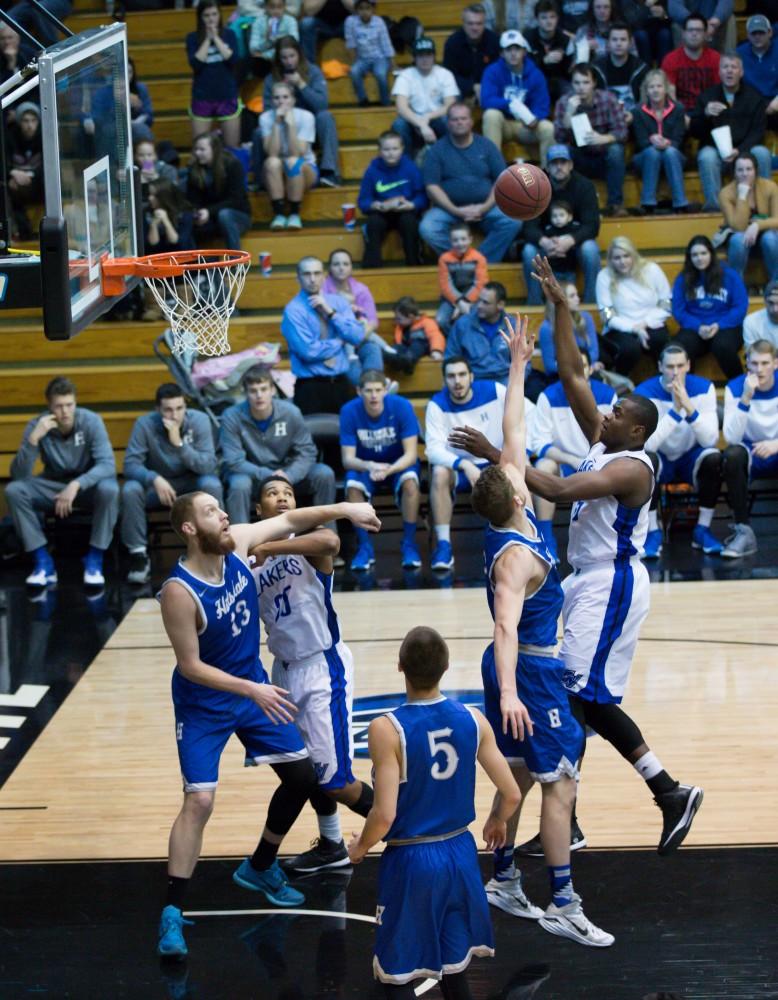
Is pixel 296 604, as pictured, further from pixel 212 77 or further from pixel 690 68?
pixel 690 68

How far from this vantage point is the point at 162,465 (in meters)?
10.2

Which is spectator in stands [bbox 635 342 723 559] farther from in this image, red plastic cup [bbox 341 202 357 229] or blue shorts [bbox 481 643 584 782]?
blue shorts [bbox 481 643 584 782]

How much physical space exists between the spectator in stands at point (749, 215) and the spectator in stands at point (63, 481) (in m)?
5.41

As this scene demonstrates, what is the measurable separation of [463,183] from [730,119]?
7.86 feet

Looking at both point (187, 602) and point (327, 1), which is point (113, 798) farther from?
point (327, 1)

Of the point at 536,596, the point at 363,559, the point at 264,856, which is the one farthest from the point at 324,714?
the point at 363,559

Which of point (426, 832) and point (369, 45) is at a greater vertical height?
point (369, 45)

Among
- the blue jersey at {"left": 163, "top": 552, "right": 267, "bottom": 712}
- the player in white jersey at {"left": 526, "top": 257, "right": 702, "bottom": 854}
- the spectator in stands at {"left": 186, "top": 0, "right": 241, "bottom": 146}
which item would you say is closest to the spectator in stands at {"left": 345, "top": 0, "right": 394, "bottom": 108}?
the spectator in stands at {"left": 186, "top": 0, "right": 241, "bottom": 146}

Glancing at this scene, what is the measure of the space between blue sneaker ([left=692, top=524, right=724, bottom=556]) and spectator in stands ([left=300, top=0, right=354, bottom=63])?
20.5ft

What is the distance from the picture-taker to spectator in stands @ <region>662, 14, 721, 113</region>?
13.2 meters

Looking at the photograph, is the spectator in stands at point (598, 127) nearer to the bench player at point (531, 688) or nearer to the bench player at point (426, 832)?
the bench player at point (531, 688)

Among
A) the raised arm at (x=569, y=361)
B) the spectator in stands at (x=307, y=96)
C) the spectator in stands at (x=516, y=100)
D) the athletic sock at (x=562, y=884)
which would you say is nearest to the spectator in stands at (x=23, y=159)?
the spectator in stands at (x=307, y=96)

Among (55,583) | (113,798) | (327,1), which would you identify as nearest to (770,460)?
(55,583)

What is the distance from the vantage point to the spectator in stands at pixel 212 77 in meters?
13.4
